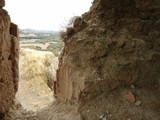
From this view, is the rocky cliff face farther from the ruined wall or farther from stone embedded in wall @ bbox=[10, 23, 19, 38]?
the ruined wall

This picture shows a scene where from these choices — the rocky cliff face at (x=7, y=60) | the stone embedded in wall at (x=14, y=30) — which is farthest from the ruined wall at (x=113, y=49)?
the stone embedded in wall at (x=14, y=30)

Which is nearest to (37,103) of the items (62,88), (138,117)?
(62,88)

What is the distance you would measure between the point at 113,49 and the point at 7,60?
9.04 ft

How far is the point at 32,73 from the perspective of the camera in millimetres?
24672

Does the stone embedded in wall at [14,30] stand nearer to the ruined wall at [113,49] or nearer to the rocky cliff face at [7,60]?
the rocky cliff face at [7,60]

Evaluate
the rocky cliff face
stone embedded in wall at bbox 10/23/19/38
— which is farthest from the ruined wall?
stone embedded in wall at bbox 10/23/19/38

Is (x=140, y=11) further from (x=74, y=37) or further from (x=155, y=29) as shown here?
(x=74, y=37)

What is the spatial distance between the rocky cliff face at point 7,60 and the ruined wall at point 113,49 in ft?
4.84

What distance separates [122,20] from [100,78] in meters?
1.64

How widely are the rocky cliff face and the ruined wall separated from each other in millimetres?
1475

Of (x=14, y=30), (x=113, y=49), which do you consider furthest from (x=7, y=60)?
(x=113, y=49)

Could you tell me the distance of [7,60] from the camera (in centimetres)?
755

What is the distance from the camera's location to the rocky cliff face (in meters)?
7.03

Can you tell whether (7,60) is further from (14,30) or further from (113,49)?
(113,49)
